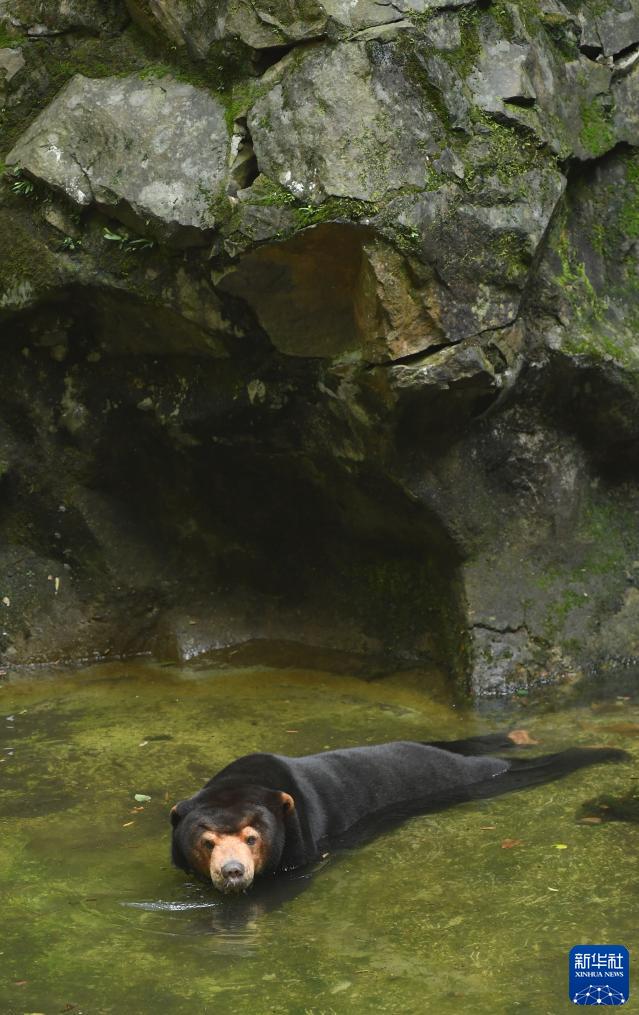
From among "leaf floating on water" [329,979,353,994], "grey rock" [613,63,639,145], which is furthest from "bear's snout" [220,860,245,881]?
"grey rock" [613,63,639,145]

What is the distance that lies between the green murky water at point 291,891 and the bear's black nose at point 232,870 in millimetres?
118

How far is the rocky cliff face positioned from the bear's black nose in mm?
2930

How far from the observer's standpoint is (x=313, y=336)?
283 inches

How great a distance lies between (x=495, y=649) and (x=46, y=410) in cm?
336

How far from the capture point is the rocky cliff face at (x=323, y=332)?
21.9 ft

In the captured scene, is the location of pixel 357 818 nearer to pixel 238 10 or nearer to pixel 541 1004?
pixel 541 1004

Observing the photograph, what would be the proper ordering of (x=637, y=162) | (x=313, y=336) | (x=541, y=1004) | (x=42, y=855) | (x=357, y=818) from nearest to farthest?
(x=541, y=1004)
(x=42, y=855)
(x=357, y=818)
(x=313, y=336)
(x=637, y=162)

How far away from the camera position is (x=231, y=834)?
4.82 metres

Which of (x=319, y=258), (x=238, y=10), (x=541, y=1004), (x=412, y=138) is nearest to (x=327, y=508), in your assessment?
(x=319, y=258)

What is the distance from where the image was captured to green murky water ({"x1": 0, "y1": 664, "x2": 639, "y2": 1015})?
12.4ft

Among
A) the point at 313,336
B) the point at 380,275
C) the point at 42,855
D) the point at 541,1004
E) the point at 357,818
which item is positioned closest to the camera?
the point at 541,1004

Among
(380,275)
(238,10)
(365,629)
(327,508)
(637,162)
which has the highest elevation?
(238,10)

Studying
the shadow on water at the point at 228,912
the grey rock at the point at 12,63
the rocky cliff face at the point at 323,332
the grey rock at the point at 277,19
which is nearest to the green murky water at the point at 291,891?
the shadow on water at the point at 228,912

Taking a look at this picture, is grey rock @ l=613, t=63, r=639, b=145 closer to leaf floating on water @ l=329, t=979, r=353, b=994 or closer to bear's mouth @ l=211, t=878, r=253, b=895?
bear's mouth @ l=211, t=878, r=253, b=895
